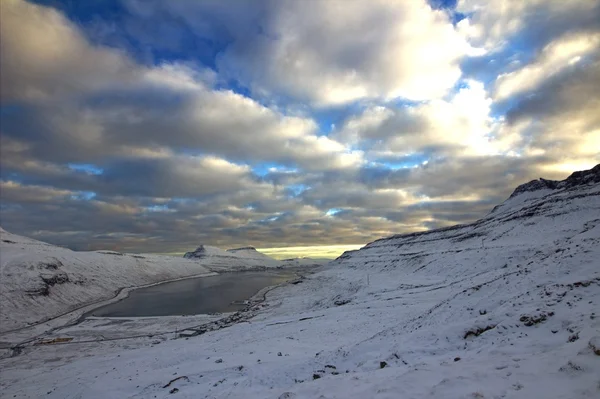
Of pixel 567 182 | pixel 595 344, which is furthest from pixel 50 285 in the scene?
pixel 567 182

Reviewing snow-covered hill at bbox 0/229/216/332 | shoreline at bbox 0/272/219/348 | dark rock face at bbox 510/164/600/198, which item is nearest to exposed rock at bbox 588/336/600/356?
shoreline at bbox 0/272/219/348

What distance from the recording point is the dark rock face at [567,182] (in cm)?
11069

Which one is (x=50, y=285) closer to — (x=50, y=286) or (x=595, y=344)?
(x=50, y=286)

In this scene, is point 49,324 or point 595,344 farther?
point 49,324

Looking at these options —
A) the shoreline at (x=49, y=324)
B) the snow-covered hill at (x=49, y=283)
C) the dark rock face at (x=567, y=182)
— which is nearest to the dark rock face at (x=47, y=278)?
the snow-covered hill at (x=49, y=283)

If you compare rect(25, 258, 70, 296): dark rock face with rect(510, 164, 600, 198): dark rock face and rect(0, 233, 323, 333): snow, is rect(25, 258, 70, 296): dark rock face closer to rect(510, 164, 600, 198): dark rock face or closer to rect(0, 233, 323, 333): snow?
rect(0, 233, 323, 333): snow

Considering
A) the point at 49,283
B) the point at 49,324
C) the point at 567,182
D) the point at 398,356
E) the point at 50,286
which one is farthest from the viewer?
the point at 567,182

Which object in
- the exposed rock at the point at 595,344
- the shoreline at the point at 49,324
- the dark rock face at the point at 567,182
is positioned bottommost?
the shoreline at the point at 49,324

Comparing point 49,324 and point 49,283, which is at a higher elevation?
point 49,283

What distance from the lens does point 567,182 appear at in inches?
5113

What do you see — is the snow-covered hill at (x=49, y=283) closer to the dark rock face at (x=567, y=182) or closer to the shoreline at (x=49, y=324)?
the shoreline at (x=49, y=324)

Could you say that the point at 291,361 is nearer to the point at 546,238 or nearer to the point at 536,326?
the point at 536,326

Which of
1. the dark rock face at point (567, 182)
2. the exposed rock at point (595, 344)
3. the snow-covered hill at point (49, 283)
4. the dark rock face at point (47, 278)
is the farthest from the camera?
the dark rock face at point (567, 182)

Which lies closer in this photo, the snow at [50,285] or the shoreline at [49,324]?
the shoreline at [49,324]
